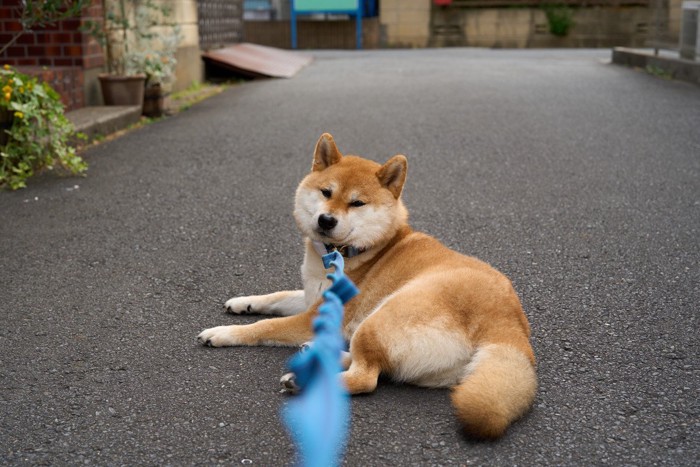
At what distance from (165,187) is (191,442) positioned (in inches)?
164

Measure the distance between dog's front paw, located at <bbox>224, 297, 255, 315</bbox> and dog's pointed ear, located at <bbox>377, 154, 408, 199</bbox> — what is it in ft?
2.93

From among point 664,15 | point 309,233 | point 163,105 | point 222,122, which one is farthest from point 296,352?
Result: point 664,15

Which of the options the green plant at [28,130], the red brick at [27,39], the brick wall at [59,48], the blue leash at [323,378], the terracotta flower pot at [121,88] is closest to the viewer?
the blue leash at [323,378]

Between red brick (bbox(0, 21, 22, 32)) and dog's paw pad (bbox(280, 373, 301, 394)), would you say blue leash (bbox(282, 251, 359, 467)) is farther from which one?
red brick (bbox(0, 21, 22, 32))

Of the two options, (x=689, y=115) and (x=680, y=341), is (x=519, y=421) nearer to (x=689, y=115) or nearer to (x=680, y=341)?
(x=680, y=341)

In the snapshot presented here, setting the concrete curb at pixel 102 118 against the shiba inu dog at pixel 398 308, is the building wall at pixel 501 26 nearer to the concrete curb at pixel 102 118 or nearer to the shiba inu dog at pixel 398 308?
the concrete curb at pixel 102 118

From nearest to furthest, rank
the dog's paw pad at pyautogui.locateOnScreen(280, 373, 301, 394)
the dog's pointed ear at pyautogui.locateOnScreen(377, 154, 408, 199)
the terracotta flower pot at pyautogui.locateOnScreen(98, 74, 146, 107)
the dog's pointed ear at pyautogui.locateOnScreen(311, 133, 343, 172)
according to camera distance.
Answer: the dog's paw pad at pyautogui.locateOnScreen(280, 373, 301, 394) < the dog's pointed ear at pyautogui.locateOnScreen(377, 154, 408, 199) < the dog's pointed ear at pyautogui.locateOnScreen(311, 133, 343, 172) < the terracotta flower pot at pyautogui.locateOnScreen(98, 74, 146, 107)

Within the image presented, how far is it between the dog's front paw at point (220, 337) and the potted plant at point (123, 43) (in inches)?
231

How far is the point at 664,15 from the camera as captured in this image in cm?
1533

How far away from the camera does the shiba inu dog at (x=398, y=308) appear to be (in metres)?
2.69

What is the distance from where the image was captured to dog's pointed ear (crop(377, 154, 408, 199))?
345 centimetres

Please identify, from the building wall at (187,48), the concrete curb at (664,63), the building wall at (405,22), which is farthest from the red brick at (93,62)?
the building wall at (405,22)

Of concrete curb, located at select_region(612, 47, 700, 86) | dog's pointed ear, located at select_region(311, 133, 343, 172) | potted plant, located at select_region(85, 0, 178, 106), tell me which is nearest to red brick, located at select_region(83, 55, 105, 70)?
potted plant, located at select_region(85, 0, 178, 106)

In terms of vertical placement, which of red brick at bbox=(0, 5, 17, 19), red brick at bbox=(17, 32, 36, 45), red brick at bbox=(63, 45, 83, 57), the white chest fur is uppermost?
red brick at bbox=(0, 5, 17, 19)
